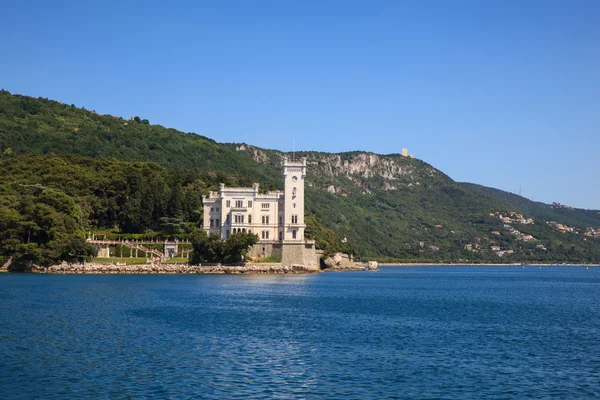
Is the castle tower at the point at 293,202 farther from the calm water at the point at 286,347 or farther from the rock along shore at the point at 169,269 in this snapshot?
the calm water at the point at 286,347

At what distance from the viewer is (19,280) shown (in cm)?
6347

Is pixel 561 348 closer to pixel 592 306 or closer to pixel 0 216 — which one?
pixel 592 306

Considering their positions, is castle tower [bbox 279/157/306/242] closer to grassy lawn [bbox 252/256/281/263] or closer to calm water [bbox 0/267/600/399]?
grassy lawn [bbox 252/256/281/263]

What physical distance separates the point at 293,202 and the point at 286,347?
2437 inches

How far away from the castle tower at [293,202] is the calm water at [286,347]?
1467 inches

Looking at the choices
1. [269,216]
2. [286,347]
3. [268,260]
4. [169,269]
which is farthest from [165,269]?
[286,347]

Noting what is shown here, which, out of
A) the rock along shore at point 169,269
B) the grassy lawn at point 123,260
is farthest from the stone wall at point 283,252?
the grassy lawn at point 123,260

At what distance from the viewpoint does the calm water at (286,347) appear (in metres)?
22.2

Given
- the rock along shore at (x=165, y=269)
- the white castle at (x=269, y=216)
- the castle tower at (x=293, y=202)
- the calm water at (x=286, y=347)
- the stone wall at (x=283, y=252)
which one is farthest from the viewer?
the castle tower at (x=293, y=202)

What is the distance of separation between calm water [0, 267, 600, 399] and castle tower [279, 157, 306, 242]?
37255 millimetres

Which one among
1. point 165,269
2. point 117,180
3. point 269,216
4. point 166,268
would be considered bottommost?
point 165,269

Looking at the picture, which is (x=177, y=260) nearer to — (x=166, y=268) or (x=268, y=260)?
(x=166, y=268)

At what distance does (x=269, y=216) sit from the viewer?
92125 millimetres

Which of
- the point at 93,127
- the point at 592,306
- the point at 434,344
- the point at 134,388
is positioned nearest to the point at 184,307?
the point at 434,344
